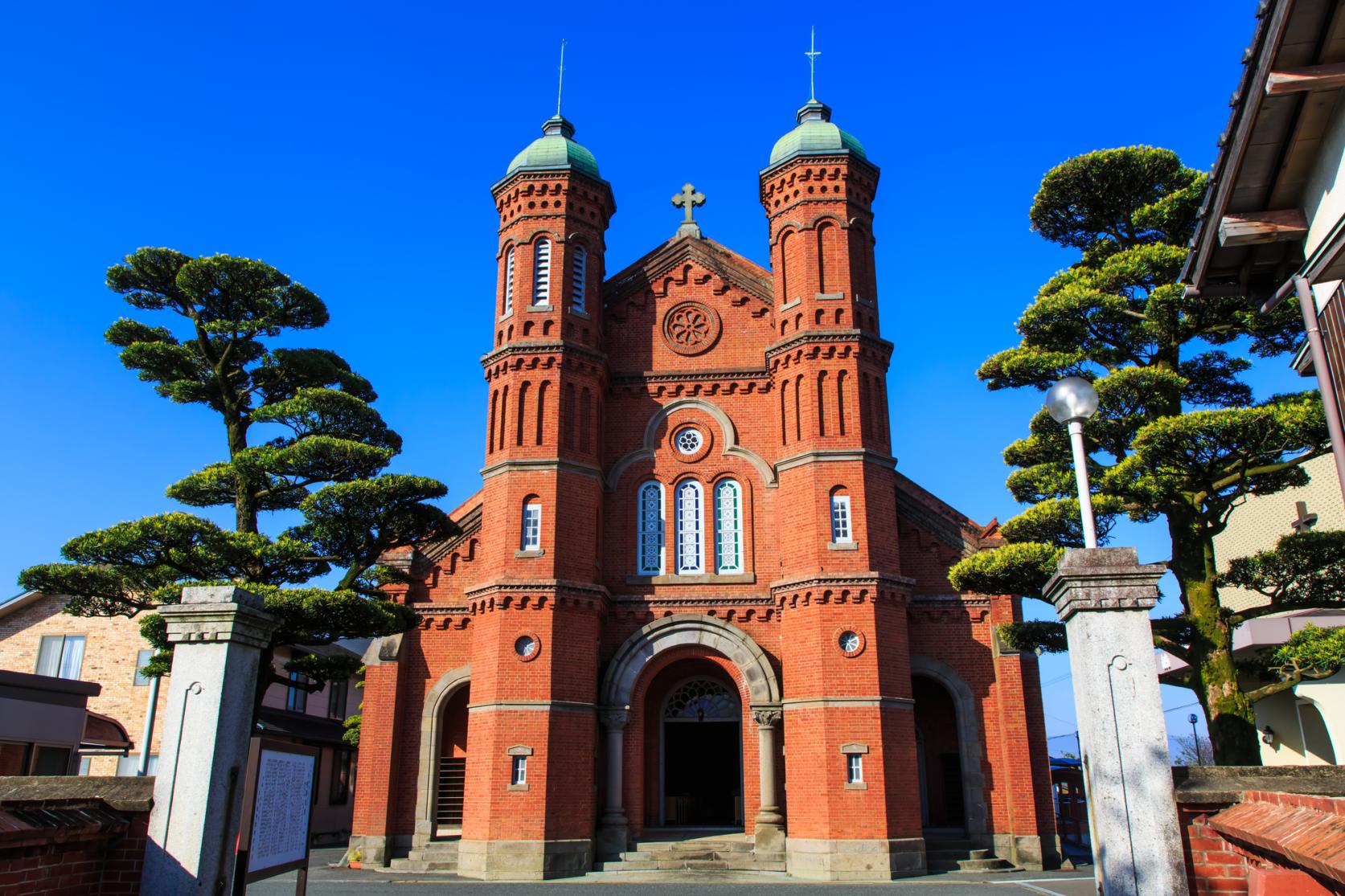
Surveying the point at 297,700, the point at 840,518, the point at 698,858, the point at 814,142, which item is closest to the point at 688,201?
the point at 814,142

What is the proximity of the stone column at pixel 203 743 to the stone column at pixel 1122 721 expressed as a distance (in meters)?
7.14

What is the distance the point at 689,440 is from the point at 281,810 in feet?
50.9

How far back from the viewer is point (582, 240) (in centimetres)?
2416

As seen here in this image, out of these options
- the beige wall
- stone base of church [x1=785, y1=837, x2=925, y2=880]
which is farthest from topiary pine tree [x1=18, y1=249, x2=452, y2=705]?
the beige wall

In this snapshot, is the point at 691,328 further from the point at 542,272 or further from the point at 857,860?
the point at 857,860

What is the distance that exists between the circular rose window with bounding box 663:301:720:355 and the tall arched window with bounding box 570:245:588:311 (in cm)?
226

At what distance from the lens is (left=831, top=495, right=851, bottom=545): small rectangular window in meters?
21.1

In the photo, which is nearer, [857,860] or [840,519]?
[857,860]

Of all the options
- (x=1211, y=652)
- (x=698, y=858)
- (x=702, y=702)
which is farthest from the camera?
(x=702, y=702)

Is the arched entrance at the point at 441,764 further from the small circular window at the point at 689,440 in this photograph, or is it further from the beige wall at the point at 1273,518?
the beige wall at the point at 1273,518

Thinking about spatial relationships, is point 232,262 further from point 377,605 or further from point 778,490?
point 778,490

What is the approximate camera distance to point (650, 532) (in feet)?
75.6

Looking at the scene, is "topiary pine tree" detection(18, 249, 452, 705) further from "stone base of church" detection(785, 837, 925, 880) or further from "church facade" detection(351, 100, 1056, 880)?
"stone base of church" detection(785, 837, 925, 880)

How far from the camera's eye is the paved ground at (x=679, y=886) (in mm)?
16766
